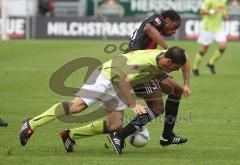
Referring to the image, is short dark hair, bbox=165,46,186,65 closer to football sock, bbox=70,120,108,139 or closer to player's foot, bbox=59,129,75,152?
football sock, bbox=70,120,108,139

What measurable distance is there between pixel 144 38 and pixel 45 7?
34.0m

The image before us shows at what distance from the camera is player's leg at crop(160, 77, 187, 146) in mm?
11602

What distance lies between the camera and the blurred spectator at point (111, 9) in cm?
4625

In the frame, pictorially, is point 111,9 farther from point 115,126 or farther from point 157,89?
point 115,126

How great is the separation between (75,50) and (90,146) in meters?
21.7

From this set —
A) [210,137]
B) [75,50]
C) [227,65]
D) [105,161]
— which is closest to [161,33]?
[210,137]

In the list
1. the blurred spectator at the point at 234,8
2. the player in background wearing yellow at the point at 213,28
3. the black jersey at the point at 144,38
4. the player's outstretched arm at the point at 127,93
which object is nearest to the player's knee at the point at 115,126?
the player's outstretched arm at the point at 127,93

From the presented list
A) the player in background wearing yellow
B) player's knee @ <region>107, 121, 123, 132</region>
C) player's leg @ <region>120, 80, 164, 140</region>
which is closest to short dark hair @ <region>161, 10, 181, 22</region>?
player's leg @ <region>120, 80, 164, 140</region>

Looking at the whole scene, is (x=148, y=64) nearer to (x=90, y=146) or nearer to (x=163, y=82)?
(x=163, y=82)

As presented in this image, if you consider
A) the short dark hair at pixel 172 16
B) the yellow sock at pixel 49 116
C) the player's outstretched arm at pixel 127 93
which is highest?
the short dark hair at pixel 172 16

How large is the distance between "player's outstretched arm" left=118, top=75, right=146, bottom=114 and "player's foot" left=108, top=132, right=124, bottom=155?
0.61 metres

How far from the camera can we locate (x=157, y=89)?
11469 mm

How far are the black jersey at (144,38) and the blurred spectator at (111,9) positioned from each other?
3359 centimetres

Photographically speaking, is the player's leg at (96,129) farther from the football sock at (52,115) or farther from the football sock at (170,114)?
the football sock at (170,114)
